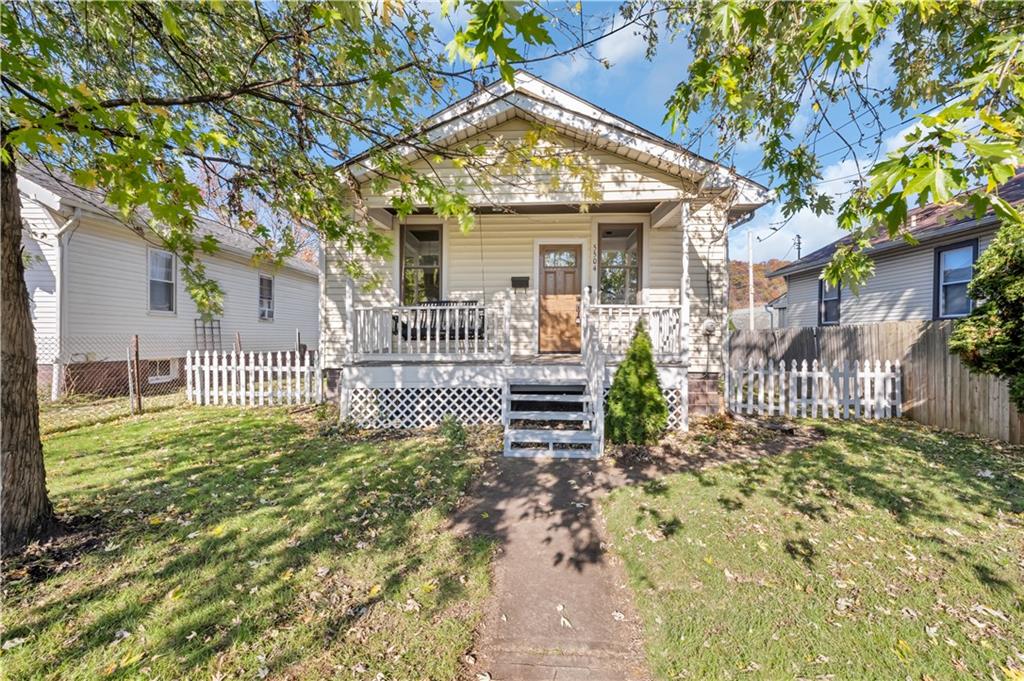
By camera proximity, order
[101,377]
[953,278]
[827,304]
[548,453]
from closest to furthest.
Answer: [548,453], [101,377], [953,278], [827,304]

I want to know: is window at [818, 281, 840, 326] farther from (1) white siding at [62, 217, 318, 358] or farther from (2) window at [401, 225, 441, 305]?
(1) white siding at [62, 217, 318, 358]

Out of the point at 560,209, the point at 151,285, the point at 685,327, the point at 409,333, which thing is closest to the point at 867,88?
the point at 685,327

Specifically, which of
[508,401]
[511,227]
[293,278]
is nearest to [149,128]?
[508,401]

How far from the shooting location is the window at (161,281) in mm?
11008

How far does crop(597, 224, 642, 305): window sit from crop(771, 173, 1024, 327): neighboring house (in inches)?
179

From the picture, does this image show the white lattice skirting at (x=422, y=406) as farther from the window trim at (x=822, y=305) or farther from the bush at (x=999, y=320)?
the window trim at (x=822, y=305)

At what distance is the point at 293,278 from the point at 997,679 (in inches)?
769

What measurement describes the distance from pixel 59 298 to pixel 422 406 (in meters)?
8.46

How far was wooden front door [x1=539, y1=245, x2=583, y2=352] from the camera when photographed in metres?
8.85

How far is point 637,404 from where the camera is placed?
20.2 feet

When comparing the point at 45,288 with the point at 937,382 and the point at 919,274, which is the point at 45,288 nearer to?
the point at 937,382

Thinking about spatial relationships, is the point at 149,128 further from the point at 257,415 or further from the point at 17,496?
the point at 257,415

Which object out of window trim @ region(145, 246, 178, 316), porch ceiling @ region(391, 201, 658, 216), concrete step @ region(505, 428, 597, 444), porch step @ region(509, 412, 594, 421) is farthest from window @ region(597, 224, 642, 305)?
window trim @ region(145, 246, 178, 316)

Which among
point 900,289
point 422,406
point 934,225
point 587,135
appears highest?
point 587,135
